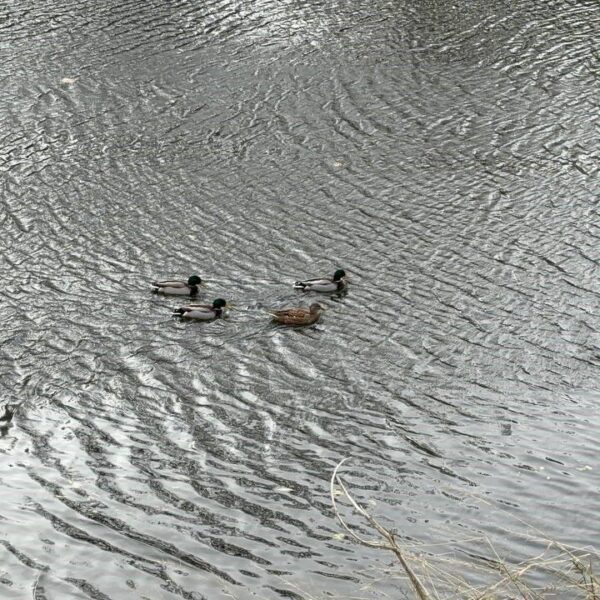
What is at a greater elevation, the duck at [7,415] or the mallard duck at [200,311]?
the duck at [7,415]

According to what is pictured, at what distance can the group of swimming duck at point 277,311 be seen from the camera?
1577 centimetres

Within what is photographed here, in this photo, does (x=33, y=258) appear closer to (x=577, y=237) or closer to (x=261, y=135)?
(x=261, y=135)

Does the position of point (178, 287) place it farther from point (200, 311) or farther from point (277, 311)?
point (277, 311)

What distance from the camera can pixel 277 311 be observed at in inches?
638

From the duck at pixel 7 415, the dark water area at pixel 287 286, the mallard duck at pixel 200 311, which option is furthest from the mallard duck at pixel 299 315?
the duck at pixel 7 415

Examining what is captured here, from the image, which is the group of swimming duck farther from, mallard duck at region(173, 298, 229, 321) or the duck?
the duck

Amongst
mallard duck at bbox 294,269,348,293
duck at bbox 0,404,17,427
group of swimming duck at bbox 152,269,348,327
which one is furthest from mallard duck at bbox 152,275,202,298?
duck at bbox 0,404,17,427

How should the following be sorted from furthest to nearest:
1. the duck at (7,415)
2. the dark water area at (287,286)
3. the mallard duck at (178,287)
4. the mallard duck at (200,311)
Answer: the mallard duck at (178,287)
the mallard duck at (200,311)
the duck at (7,415)
the dark water area at (287,286)

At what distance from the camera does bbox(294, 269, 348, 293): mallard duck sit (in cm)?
1639

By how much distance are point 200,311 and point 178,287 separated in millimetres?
771

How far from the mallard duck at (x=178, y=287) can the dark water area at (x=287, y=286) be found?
0.21m

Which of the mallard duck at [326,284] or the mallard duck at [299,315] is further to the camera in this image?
the mallard duck at [326,284]

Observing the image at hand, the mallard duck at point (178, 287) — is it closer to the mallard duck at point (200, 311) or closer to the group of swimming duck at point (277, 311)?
the group of swimming duck at point (277, 311)

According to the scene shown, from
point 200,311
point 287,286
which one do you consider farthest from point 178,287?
point 287,286
